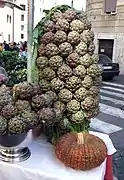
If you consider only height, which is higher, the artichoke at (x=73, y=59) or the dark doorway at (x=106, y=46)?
the dark doorway at (x=106, y=46)

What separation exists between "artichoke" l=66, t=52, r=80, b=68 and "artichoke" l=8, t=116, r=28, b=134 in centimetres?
50

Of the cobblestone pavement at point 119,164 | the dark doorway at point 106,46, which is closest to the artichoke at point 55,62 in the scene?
the cobblestone pavement at point 119,164

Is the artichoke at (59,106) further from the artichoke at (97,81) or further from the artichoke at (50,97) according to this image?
the artichoke at (97,81)

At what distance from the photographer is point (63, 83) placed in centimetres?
175

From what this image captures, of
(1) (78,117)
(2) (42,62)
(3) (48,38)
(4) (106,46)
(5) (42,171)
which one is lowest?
(5) (42,171)

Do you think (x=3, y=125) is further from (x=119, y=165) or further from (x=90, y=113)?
(x=119, y=165)

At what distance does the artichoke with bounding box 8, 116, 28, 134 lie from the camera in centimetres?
143

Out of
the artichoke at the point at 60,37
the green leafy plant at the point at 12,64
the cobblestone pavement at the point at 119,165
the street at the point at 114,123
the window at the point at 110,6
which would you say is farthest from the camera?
the window at the point at 110,6

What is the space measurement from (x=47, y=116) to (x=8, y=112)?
197 millimetres

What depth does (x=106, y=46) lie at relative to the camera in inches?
636

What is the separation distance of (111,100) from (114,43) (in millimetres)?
7853

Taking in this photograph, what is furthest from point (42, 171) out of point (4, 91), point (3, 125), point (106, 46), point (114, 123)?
point (106, 46)

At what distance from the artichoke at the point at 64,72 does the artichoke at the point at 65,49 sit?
0.08 meters

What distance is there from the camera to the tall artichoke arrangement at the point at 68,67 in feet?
5.74
